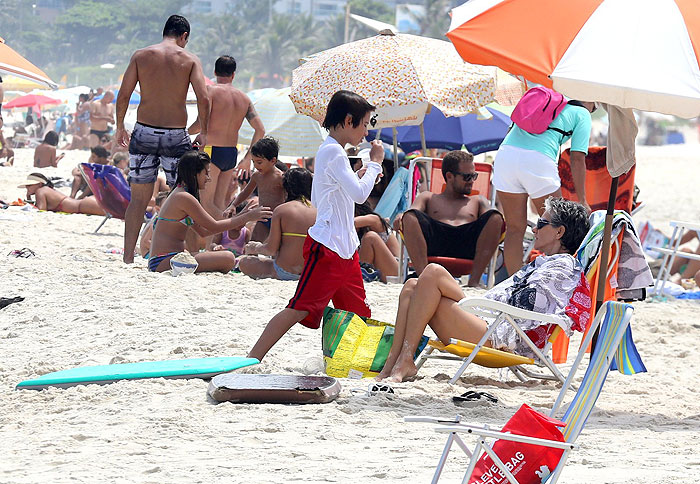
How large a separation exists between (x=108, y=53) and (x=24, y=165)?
296ft

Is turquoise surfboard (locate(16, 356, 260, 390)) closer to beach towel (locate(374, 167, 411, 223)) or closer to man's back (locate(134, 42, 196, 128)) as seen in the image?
man's back (locate(134, 42, 196, 128))

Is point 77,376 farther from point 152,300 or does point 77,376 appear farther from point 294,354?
point 152,300

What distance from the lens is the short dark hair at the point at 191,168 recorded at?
6.92 metres

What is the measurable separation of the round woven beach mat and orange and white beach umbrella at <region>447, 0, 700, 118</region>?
5.33 feet

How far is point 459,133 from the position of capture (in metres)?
11.5

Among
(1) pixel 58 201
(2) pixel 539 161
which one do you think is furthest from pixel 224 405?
(1) pixel 58 201

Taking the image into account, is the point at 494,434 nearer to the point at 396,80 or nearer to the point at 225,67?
the point at 396,80

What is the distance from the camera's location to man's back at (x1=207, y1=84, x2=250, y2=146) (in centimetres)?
858

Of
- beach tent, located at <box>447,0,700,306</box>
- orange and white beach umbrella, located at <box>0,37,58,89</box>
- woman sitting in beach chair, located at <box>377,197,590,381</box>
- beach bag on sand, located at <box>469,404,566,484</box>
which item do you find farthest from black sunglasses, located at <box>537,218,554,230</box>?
orange and white beach umbrella, located at <box>0,37,58,89</box>

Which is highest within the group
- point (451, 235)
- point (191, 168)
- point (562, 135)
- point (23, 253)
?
point (562, 135)

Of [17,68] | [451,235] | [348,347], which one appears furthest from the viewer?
[17,68]

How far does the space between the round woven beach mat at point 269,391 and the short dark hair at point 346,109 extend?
1.19 m

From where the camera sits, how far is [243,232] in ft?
29.1

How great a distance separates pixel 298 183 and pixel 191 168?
75 centimetres
